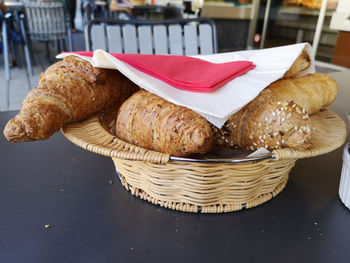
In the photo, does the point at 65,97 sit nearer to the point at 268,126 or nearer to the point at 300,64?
the point at 268,126

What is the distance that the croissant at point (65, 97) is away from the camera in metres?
0.54

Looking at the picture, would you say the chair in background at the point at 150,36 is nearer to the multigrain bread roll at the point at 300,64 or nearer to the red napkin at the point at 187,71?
the red napkin at the point at 187,71

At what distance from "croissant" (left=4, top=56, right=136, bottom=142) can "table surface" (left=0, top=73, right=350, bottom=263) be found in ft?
0.42

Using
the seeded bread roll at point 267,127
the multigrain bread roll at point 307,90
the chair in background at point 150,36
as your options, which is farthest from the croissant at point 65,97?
the chair in background at point 150,36

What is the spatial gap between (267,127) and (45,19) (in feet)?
12.0

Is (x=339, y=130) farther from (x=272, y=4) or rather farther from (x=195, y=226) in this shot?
(x=272, y=4)

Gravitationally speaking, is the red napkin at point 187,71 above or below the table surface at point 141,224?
above

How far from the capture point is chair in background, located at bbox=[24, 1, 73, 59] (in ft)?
11.5

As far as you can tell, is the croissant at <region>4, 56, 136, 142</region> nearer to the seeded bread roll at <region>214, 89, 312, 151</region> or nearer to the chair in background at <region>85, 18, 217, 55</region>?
the seeded bread roll at <region>214, 89, 312, 151</region>

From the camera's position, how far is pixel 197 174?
52 cm

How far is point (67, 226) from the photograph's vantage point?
0.52 meters

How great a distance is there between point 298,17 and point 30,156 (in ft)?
16.8

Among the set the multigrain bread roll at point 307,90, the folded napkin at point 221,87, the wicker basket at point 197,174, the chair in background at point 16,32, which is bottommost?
the chair in background at point 16,32

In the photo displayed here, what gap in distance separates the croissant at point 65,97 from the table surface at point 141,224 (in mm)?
129
